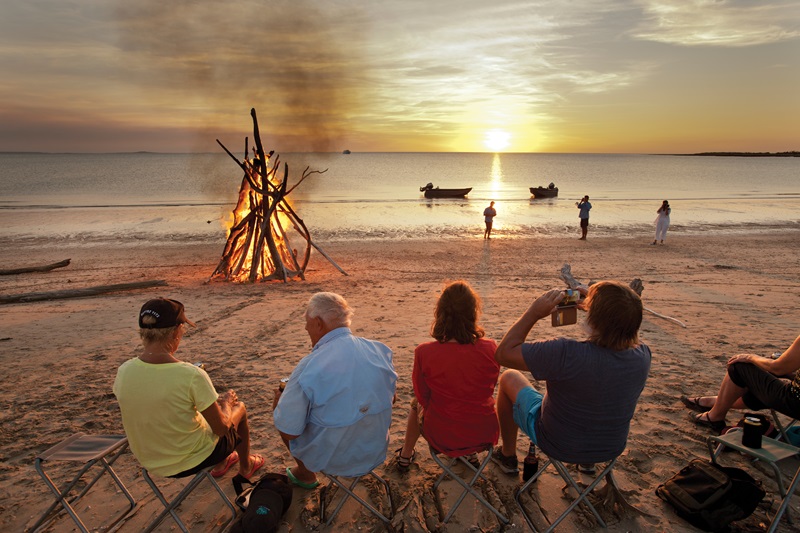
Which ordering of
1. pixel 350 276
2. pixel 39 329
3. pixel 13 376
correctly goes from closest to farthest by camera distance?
pixel 13 376, pixel 39 329, pixel 350 276

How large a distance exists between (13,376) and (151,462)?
4.05 metres

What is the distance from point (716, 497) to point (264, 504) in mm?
2849

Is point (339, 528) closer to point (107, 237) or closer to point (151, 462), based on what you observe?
point (151, 462)

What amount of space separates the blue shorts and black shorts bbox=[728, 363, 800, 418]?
168 centimetres

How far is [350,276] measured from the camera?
1147cm

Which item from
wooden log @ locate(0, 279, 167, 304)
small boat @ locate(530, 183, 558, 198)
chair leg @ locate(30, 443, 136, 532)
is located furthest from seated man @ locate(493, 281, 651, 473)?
small boat @ locate(530, 183, 558, 198)

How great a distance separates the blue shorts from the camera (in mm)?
3152

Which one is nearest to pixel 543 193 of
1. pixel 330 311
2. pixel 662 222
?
pixel 662 222

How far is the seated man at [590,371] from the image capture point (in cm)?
268

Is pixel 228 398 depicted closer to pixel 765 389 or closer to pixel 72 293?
pixel 765 389

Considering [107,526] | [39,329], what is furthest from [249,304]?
[107,526]

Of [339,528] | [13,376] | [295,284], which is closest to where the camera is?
[339,528]

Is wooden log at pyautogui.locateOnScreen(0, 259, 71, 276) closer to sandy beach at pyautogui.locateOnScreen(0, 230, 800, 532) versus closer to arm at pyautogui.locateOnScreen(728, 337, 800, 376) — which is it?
sandy beach at pyautogui.locateOnScreen(0, 230, 800, 532)

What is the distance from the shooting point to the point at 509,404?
3.54 meters
